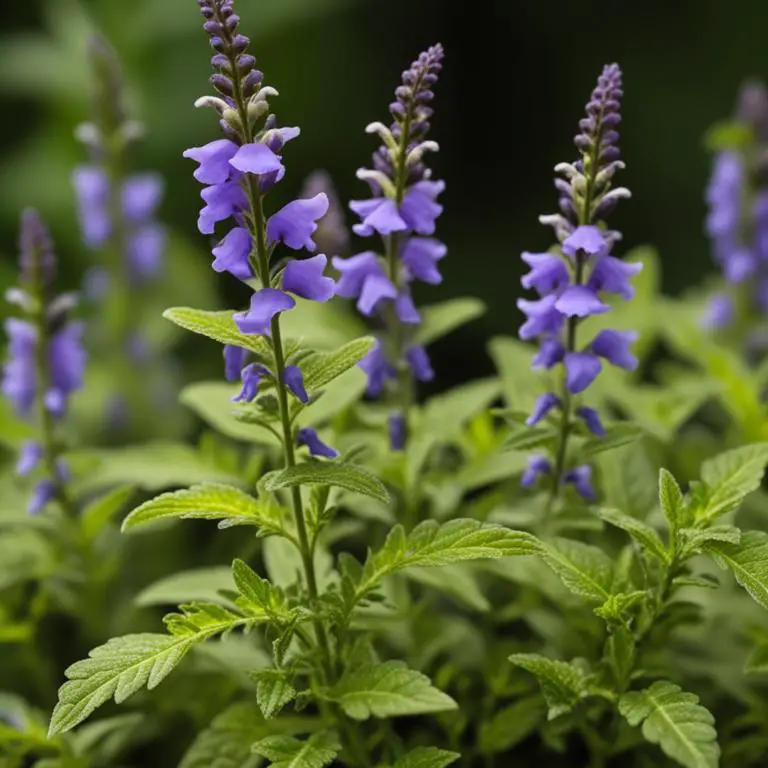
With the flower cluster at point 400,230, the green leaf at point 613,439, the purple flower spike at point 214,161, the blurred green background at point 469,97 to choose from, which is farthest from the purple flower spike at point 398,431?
the blurred green background at point 469,97

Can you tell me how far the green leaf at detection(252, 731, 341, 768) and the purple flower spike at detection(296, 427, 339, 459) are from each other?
0.27 meters

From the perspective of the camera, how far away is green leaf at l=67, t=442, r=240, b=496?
133 centimetres

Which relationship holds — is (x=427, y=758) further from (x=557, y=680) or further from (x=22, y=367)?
(x=22, y=367)

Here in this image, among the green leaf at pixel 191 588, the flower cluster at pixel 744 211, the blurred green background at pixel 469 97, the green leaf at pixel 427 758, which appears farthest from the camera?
the blurred green background at pixel 469 97

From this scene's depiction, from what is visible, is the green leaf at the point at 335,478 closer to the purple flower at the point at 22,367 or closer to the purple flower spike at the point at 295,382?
the purple flower spike at the point at 295,382

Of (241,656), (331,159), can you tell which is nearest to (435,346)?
(331,159)

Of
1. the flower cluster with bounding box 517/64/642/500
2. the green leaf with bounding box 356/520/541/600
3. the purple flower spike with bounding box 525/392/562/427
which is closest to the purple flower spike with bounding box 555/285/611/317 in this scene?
the flower cluster with bounding box 517/64/642/500

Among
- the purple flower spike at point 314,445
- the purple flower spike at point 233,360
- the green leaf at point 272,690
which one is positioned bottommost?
the green leaf at point 272,690

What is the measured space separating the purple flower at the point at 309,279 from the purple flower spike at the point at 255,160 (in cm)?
10

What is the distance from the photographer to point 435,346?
2.68 metres

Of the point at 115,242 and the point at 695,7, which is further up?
the point at 695,7

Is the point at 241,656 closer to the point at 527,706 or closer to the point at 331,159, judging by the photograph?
the point at 527,706

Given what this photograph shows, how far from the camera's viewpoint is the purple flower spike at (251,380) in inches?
38.8

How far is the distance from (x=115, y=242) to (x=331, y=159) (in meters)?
1.10
